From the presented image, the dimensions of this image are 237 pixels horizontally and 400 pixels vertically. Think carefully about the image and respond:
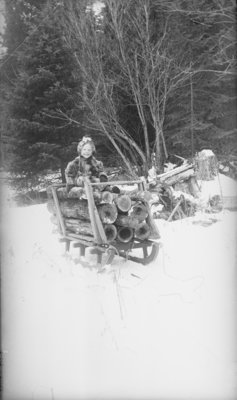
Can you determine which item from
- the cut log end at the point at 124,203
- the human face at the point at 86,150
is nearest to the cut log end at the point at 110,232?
the cut log end at the point at 124,203

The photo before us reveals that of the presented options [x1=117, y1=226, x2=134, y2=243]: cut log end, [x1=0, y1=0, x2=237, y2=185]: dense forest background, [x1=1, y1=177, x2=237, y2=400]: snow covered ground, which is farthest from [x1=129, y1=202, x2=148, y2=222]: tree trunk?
[x1=0, y1=0, x2=237, y2=185]: dense forest background

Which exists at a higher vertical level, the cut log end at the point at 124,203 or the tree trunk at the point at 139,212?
the cut log end at the point at 124,203

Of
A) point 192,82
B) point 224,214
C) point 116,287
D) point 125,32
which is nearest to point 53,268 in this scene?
point 116,287

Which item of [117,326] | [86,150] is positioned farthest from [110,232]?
[117,326]

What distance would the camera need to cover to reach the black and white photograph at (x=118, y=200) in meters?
2.07

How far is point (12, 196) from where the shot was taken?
2801mm

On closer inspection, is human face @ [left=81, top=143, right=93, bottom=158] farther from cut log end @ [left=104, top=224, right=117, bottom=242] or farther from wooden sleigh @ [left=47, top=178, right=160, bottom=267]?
cut log end @ [left=104, top=224, right=117, bottom=242]

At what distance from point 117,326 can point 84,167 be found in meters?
1.72

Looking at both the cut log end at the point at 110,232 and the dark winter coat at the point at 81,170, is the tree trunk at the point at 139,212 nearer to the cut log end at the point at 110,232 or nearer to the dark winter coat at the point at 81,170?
the cut log end at the point at 110,232

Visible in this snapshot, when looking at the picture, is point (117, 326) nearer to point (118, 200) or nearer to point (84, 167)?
point (118, 200)

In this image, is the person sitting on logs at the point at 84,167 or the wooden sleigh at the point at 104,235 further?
the person sitting on logs at the point at 84,167

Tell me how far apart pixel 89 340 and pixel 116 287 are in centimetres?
57

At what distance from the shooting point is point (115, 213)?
10.6 ft

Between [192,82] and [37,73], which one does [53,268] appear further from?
[192,82]
